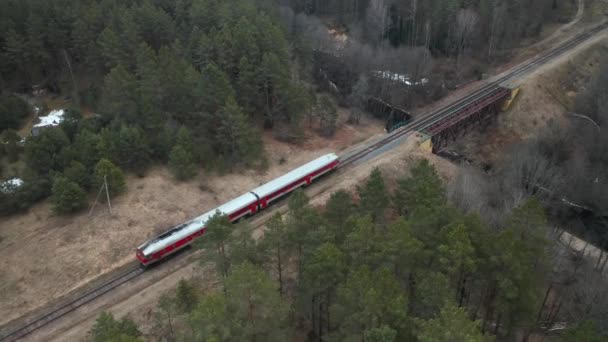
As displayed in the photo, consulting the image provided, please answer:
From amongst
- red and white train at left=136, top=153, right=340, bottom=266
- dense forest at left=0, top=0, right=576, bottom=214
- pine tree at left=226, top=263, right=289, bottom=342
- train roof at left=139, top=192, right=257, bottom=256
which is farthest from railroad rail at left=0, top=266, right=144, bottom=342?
pine tree at left=226, top=263, right=289, bottom=342

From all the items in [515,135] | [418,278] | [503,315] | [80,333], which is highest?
[418,278]

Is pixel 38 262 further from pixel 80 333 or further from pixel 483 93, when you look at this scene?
pixel 483 93

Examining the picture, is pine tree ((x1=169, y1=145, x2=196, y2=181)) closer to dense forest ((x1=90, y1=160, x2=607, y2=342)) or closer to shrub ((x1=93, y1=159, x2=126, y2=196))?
shrub ((x1=93, y1=159, x2=126, y2=196))

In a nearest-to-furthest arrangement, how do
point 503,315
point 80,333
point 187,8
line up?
1. point 503,315
2. point 80,333
3. point 187,8

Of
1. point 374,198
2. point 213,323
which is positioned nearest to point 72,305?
point 213,323

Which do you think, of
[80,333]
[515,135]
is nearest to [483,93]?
[515,135]

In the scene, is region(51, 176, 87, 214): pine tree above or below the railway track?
above

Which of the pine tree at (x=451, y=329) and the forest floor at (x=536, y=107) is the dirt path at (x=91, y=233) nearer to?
the pine tree at (x=451, y=329)
